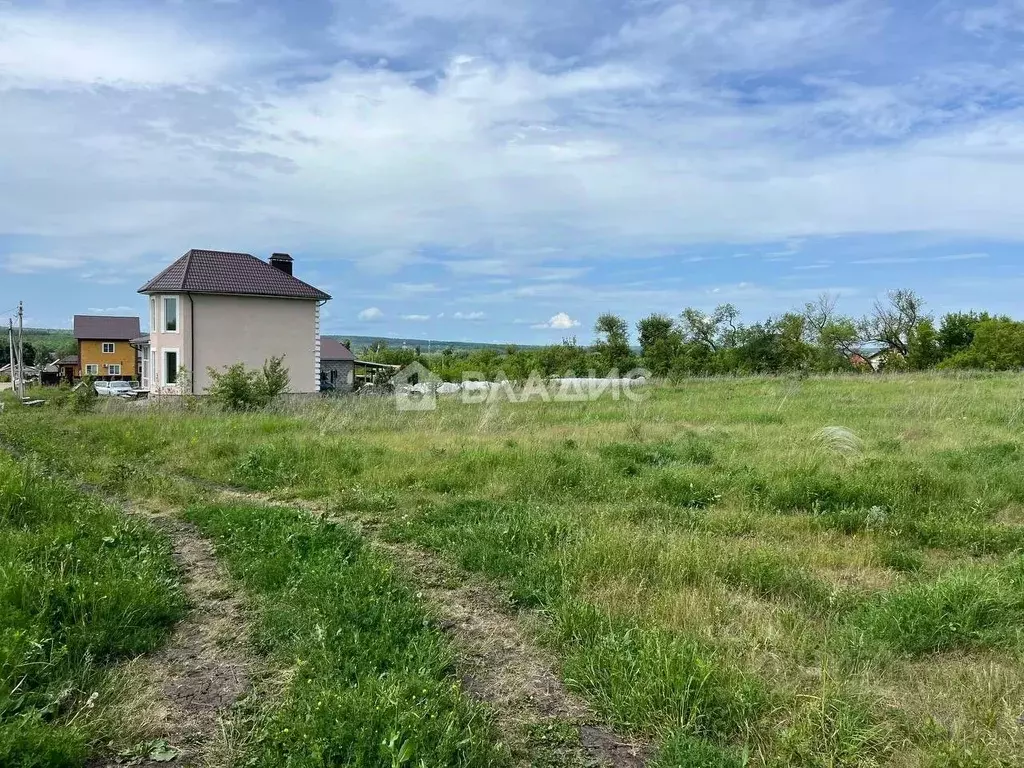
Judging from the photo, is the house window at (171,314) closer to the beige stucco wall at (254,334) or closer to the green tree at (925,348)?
the beige stucco wall at (254,334)

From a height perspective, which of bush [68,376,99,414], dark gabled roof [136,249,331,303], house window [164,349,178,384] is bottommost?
bush [68,376,99,414]

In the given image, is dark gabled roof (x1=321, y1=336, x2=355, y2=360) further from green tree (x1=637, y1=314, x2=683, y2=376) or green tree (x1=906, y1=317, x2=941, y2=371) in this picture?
green tree (x1=906, y1=317, x2=941, y2=371)

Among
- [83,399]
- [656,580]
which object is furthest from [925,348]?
[656,580]

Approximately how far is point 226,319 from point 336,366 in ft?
49.8

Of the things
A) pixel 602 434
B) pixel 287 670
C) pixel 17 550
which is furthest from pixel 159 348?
pixel 287 670

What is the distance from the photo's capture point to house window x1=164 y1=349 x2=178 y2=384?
27.9 m

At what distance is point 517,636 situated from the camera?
4.09 metres

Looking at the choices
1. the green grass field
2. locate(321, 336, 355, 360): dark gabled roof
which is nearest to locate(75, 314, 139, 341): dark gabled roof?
locate(321, 336, 355, 360): dark gabled roof

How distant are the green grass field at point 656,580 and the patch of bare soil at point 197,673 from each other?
0.18 metres

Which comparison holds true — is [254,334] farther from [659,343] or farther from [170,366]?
[659,343]

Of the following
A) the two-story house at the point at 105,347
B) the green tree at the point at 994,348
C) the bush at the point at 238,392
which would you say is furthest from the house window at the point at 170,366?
the green tree at the point at 994,348

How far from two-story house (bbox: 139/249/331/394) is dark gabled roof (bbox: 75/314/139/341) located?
1352 inches

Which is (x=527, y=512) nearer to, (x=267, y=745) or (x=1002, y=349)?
(x=267, y=745)

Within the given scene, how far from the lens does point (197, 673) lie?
11.9 feet
